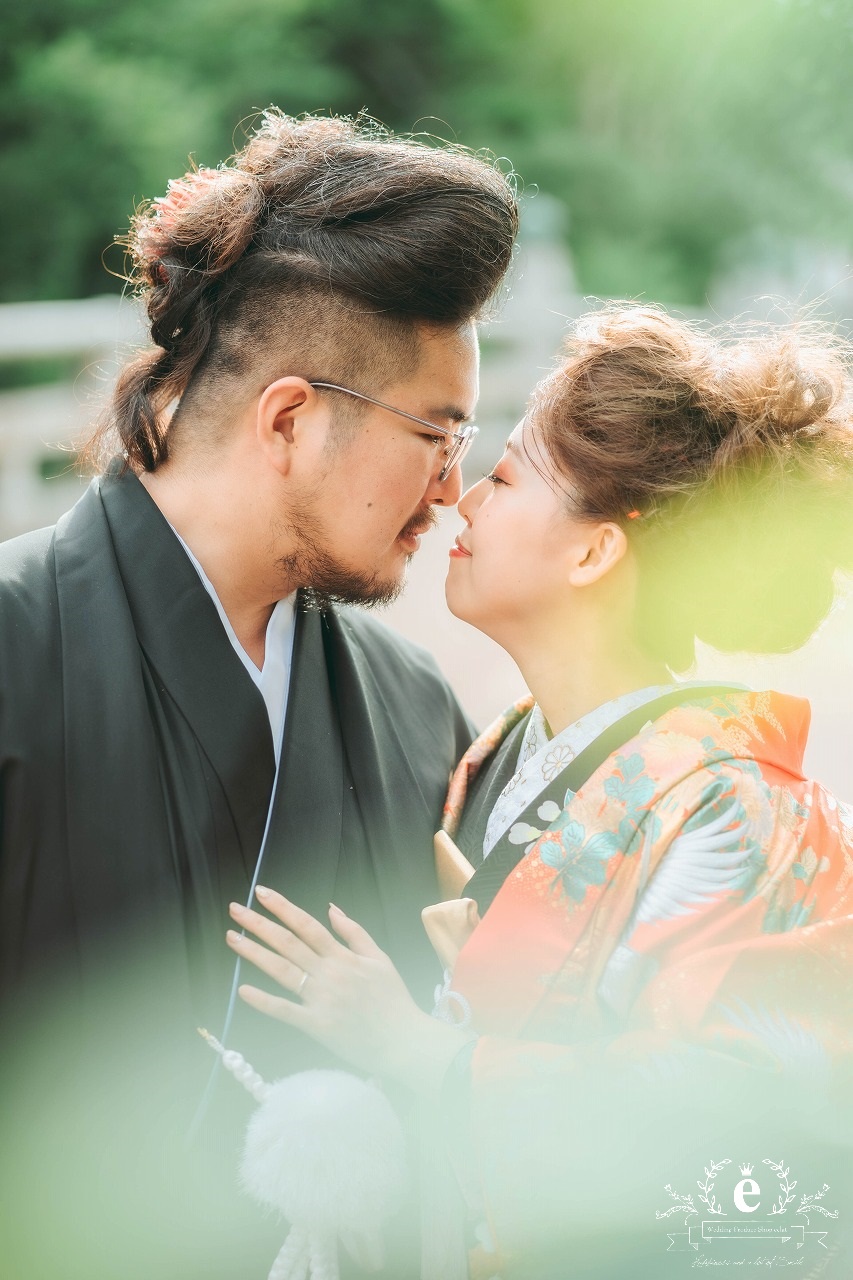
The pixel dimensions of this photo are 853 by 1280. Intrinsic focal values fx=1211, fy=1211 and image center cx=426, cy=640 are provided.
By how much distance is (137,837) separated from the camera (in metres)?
2.03

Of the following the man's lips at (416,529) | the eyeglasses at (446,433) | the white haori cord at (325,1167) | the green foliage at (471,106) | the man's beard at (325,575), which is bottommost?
the white haori cord at (325,1167)

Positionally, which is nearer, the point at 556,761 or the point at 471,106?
the point at 556,761

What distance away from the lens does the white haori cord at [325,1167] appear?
1.89m

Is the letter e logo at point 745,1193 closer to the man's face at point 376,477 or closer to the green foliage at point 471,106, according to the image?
the man's face at point 376,477

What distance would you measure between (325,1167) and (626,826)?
0.72m

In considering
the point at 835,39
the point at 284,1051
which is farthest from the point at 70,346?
the point at 284,1051

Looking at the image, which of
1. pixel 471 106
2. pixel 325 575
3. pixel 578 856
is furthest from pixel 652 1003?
pixel 471 106

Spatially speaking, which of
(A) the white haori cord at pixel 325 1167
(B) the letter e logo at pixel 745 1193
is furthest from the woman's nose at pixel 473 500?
(B) the letter e logo at pixel 745 1193

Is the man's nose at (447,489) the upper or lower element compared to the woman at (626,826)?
upper

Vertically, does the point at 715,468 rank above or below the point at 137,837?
above

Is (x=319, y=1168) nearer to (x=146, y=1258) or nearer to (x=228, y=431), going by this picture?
(x=146, y=1258)

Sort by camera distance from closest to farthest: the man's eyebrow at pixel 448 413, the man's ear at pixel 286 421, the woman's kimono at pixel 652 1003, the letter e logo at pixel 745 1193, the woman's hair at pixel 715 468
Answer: the woman's kimono at pixel 652 1003
the letter e logo at pixel 745 1193
the woman's hair at pixel 715 468
the man's ear at pixel 286 421
the man's eyebrow at pixel 448 413

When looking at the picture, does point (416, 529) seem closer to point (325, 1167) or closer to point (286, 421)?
point (286, 421)

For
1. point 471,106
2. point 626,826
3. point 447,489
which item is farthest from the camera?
point 471,106
